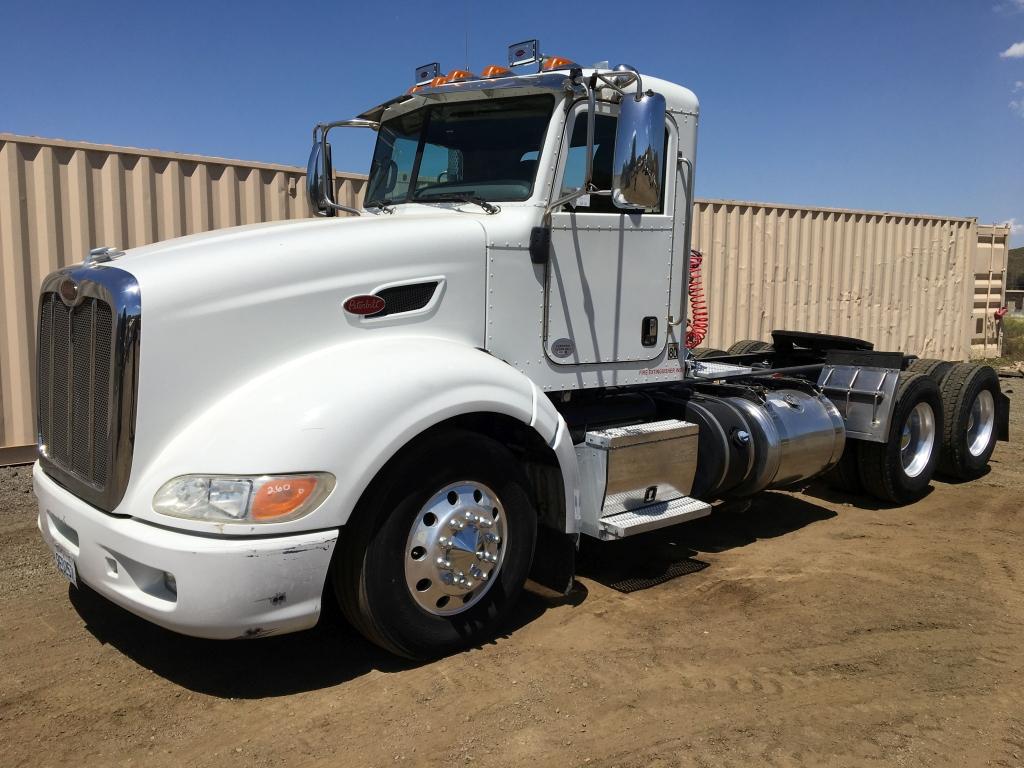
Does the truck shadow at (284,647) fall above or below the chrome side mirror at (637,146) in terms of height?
below

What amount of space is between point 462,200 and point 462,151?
35 centimetres

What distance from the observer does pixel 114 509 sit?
3.27 meters

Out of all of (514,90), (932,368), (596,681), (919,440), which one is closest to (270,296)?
(514,90)

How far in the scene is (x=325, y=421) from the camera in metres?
3.22

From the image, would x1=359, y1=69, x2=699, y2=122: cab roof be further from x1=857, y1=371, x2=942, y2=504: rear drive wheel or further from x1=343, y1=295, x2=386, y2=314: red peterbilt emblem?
x1=857, y1=371, x2=942, y2=504: rear drive wheel

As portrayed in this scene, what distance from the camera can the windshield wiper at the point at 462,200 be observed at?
4.32m

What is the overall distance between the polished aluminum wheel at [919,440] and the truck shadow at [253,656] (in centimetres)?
401

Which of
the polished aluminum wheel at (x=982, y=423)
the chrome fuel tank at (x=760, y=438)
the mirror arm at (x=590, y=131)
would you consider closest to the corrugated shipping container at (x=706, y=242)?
the polished aluminum wheel at (x=982, y=423)

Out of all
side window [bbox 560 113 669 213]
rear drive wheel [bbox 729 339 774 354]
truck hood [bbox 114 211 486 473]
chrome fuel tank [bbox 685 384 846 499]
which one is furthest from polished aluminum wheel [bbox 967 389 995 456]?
truck hood [bbox 114 211 486 473]

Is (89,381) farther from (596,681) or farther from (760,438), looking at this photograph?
(760,438)

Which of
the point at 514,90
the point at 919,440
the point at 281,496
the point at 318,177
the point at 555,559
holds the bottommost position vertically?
the point at 555,559

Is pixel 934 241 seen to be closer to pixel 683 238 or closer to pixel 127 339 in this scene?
pixel 683 238

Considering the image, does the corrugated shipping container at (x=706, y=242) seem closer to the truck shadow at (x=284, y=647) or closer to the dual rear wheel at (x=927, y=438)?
the truck shadow at (x=284, y=647)

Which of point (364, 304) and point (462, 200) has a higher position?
point (462, 200)
